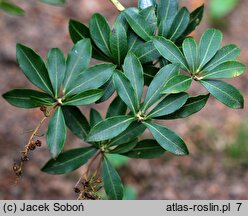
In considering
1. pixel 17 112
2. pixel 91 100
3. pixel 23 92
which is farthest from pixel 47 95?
pixel 17 112

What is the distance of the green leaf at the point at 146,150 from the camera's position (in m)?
1.42

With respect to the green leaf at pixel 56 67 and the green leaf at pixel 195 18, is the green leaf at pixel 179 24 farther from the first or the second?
the green leaf at pixel 56 67

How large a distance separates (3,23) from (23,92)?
2.32 meters

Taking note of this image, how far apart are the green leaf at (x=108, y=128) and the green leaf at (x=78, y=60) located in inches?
6.8

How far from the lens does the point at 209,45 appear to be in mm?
1273

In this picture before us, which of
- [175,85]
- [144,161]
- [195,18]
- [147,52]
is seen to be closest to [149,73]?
[147,52]

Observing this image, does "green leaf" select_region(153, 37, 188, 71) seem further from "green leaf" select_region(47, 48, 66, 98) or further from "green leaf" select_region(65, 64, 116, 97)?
"green leaf" select_region(47, 48, 66, 98)

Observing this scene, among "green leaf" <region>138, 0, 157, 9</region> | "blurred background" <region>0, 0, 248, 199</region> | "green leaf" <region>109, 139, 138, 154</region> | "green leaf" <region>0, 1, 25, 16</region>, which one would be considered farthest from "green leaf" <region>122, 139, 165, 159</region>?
"blurred background" <region>0, 0, 248, 199</region>

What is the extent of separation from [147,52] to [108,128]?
246 mm

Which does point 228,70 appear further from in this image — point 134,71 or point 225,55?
point 134,71

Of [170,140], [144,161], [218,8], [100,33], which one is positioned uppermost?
[218,8]

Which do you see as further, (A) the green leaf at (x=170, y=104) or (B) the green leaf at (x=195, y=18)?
(B) the green leaf at (x=195, y=18)

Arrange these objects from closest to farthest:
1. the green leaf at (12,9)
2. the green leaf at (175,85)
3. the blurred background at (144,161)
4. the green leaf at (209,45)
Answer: the green leaf at (175,85) → the green leaf at (209,45) → the green leaf at (12,9) → the blurred background at (144,161)

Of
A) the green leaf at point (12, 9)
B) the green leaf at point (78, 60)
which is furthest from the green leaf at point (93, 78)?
the green leaf at point (12, 9)
